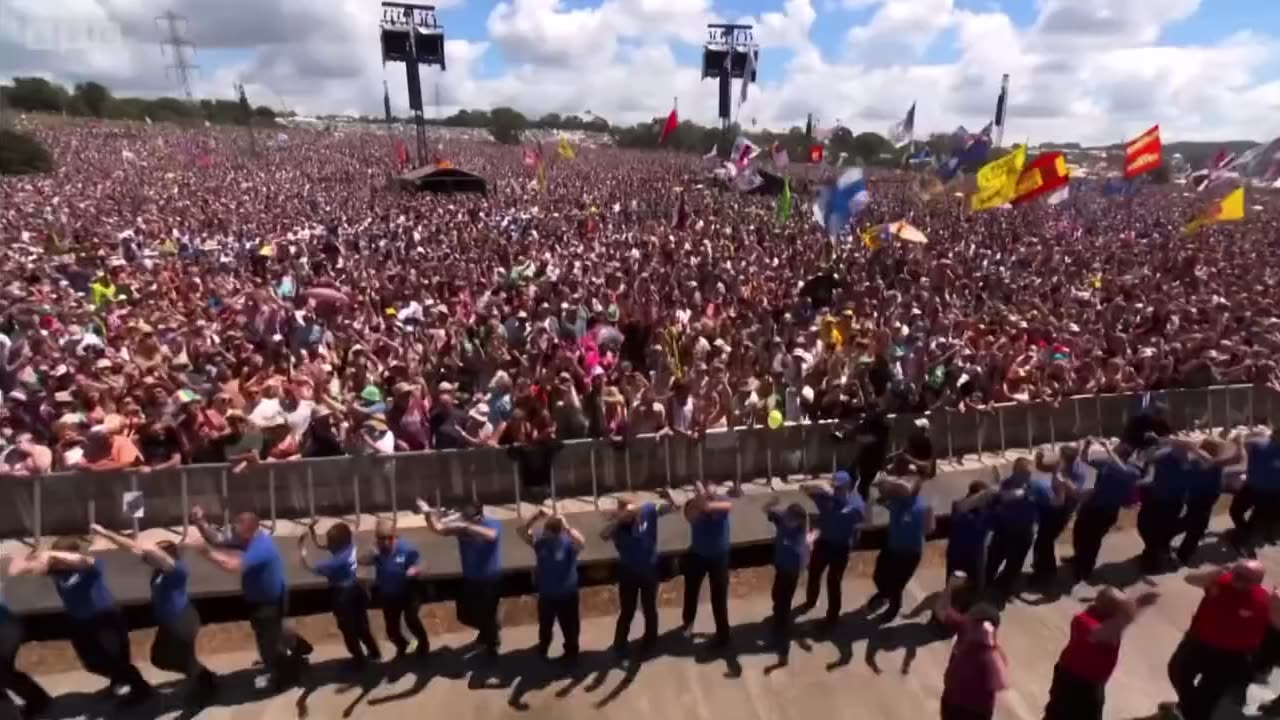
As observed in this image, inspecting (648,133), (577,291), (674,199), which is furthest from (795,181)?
(648,133)

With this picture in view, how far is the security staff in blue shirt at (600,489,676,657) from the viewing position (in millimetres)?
6391

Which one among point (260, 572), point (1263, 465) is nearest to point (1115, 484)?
point (1263, 465)

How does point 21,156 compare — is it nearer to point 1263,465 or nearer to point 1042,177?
point 1042,177

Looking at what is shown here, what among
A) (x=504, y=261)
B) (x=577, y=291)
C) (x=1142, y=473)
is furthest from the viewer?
(x=504, y=261)

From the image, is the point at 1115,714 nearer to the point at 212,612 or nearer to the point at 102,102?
the point at 212,612

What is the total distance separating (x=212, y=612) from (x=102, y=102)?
11517 cm

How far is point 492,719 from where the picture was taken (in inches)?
235

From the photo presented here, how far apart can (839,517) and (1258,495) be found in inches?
186

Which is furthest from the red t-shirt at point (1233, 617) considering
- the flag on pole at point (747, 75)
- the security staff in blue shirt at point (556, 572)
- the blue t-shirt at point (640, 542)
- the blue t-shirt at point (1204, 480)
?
the flag on pole at point (747, 75)

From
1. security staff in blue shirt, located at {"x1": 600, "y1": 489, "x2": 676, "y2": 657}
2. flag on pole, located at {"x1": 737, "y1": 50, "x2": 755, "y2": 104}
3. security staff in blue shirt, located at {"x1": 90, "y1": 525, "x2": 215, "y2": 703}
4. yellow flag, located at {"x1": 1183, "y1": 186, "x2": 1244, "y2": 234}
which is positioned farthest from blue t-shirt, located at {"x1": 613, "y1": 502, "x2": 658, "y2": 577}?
flag on pole, located at {"x1": 737, "y1": 50, "x2": 755, "y2": 104}

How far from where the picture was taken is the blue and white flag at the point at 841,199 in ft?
55.1

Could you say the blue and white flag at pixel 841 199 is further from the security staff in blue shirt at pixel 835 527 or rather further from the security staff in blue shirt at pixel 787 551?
the security staff in blue shirt at pixel 787 551

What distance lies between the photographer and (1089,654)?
4.88m

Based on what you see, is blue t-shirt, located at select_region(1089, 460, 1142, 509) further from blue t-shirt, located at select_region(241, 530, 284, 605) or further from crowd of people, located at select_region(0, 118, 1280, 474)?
blue t-shirt, located at select_region(241, 530, 284, 605)
